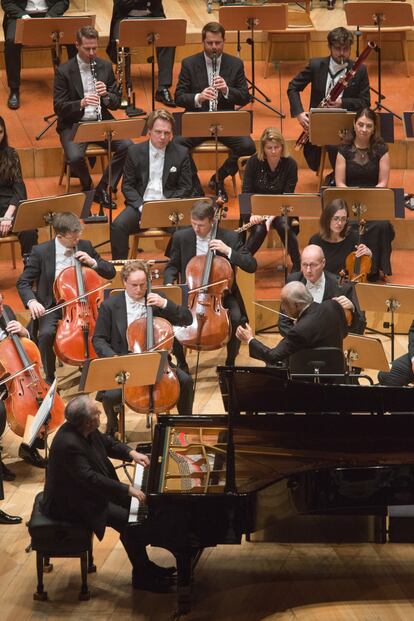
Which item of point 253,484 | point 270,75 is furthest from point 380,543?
point 270,75

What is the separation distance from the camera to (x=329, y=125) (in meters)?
7.93

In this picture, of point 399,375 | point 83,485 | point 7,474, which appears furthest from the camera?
point 399,375

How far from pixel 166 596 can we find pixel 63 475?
0.69 meters

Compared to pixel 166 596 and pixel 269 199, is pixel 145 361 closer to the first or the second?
pixel 166 596

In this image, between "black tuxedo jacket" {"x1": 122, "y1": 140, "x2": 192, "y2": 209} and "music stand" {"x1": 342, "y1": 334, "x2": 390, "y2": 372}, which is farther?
"black tuxedo jacket" {"x1": 122, "y1": 140, "x2": 192, "y2": 209}

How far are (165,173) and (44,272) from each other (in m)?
1.28

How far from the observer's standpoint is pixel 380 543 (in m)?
5.54

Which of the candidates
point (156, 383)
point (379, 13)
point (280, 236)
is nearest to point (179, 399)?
point (156, 383)

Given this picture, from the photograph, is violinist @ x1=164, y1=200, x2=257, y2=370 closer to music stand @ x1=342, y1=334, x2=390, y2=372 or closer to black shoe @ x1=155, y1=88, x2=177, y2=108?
music stand @ x1=342, y1=334, x2=390, y2=372

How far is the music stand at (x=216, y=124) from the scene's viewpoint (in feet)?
25.5

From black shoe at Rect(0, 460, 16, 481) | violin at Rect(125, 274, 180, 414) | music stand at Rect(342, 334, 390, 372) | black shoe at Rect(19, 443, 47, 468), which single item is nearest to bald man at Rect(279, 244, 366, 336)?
music stand at Rect(342, 334, 390, 372)

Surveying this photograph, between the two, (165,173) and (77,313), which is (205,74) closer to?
(165,173)

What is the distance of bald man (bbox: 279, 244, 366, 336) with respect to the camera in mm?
6516

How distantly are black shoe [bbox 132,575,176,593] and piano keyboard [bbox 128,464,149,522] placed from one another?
36cm
